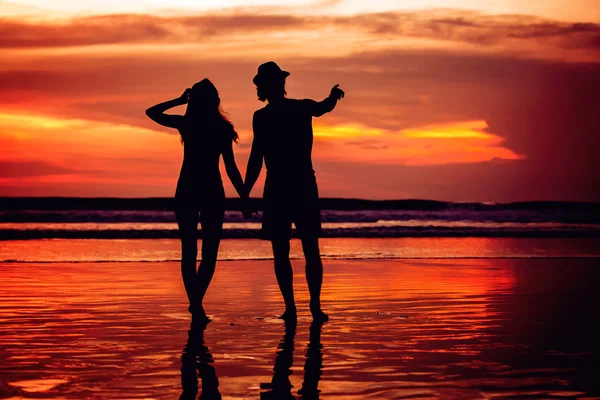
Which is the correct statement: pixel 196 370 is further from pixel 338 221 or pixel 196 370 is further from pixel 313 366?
pixel 338 221

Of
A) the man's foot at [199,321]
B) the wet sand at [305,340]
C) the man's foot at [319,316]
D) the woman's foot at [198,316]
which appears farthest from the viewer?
the man's foot at [319,316]

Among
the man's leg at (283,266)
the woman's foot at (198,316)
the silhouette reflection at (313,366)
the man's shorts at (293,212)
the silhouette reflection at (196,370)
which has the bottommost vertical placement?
the silhouette reflection at (196,370)

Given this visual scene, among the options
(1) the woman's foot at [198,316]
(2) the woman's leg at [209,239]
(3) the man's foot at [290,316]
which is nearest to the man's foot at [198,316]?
(1) the woman's foot at [198,316]

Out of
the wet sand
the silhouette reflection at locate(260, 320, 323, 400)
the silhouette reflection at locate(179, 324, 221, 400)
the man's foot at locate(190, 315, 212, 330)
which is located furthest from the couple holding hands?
the silhouette reflection at locate(179, 324, 221, 400)

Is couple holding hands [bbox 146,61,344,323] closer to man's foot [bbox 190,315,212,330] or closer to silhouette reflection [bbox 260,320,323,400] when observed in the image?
man's foot [bbox 190,315,212,330]

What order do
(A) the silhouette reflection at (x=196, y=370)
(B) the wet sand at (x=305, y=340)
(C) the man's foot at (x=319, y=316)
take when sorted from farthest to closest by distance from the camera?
(C) the man's foot at (x=319, y=316) → (B) the wet sand at (x=305, y=340) → (A) the silhouette reflection at (x=196, y=370)

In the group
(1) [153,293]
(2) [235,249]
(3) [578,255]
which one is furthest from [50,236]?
(1) [153,293]

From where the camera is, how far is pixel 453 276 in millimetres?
13336

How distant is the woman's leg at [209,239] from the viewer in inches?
355

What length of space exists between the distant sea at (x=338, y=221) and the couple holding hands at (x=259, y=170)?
400 mm

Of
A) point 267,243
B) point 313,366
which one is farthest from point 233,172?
point 267,243

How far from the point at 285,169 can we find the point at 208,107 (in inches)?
36.5

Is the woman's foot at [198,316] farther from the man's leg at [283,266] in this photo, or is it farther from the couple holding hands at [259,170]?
the man's leg at [283,266]

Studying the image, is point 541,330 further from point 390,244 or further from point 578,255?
point 390,244
